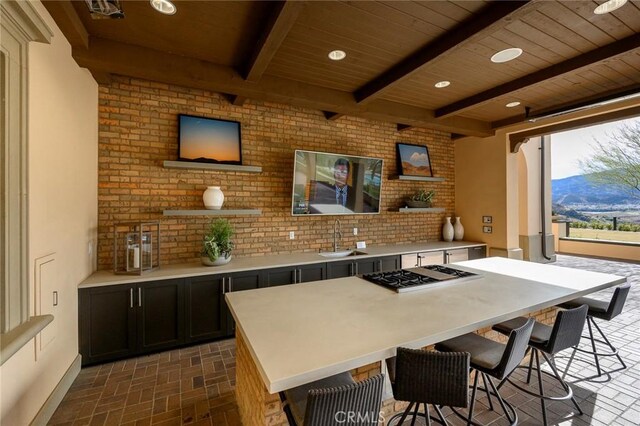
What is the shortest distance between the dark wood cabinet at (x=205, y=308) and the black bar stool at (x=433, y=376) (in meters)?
2.27

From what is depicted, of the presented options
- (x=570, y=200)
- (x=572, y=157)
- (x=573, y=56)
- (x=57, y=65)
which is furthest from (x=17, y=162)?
(x=570, y=200)

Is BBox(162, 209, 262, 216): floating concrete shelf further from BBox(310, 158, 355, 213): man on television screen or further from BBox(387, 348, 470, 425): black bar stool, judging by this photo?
BBox(387, 348, 470, 425): black bar stool

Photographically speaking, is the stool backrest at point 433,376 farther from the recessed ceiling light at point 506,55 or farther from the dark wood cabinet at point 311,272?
the recessed ceiling light at point 506,55

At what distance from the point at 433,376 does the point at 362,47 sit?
2.67 m

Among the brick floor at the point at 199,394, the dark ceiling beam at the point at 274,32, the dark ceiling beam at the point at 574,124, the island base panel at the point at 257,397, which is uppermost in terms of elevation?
the dark ceiling beam at the point at 274,32

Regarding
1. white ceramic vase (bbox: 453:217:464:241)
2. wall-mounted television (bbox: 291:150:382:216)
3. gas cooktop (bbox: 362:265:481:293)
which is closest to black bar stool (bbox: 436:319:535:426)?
gas cooktop (bbox: 362:265:481:293)

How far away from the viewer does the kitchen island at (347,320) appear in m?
1.23

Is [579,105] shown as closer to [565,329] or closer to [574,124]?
[574,124]

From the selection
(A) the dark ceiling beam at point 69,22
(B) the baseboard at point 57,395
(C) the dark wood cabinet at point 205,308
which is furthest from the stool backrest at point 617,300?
(A) the dark ceiling beam at point 69,22

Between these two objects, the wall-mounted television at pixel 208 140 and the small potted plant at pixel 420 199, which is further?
→ the small potted plant at pixel 420 199

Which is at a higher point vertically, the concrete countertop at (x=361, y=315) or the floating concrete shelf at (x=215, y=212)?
the floating concrete shelf at (x=215, y=212)

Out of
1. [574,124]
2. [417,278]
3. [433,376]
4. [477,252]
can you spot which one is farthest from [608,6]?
[477,252]

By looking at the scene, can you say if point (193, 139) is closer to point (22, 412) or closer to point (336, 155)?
point (336, 155)

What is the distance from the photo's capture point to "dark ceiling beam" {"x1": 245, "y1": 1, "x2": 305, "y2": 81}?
193cm
